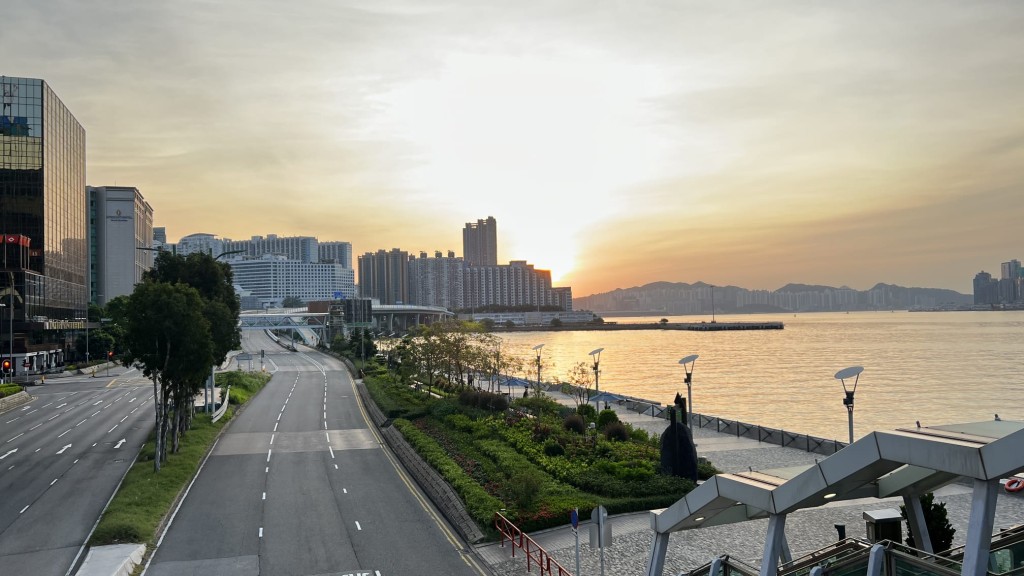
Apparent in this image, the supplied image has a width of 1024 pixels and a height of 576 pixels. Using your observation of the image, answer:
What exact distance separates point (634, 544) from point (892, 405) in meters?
53.0

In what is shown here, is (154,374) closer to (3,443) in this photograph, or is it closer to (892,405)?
(3,443)

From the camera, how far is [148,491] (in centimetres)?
2698

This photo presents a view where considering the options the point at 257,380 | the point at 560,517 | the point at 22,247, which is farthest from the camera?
the point at 22,247

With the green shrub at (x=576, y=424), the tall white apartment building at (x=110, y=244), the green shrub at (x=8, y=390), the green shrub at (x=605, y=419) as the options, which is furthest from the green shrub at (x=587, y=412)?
the tall white apartment building at (x=110, y=244)

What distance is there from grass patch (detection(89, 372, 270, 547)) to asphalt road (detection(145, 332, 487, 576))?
0.60 metres

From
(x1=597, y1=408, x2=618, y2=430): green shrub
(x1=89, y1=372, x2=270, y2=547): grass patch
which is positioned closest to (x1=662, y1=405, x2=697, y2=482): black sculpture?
(x1=597, y1=408, x2=618, y2=430): green shrub

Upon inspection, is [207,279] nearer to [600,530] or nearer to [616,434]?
[616,434]

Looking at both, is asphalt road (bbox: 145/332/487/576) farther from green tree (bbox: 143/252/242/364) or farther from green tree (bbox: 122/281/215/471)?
green tree (bbox: 143/252/242/364)

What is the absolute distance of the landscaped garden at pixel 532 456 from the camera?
24.4 m

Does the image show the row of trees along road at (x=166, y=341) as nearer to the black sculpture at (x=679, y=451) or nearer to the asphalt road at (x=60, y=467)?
the asphalt road at (x=60, y=467)

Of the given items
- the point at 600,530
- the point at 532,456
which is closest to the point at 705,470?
the point at 532,456

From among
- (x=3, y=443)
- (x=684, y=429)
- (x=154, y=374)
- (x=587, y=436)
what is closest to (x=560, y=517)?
(x=684, y=429)

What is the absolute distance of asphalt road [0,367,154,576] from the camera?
2208 centimetres

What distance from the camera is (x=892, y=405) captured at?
6506 cm
